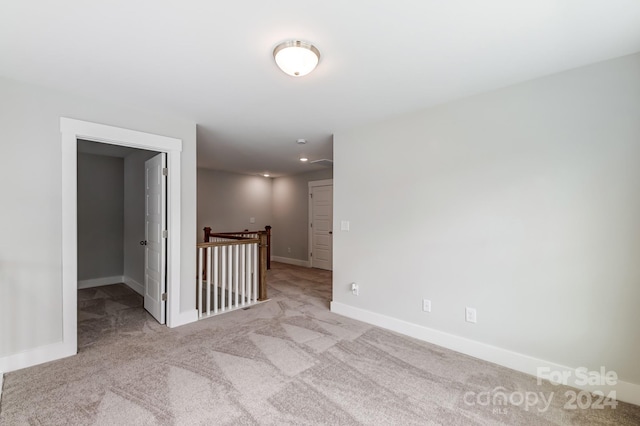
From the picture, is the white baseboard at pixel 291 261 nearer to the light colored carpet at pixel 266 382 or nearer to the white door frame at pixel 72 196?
the light colored carpet at pixel 266 382

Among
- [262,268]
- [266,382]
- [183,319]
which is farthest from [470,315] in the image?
[183,319]

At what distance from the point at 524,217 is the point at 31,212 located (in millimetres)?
4222

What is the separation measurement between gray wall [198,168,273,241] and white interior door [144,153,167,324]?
3.06 metres

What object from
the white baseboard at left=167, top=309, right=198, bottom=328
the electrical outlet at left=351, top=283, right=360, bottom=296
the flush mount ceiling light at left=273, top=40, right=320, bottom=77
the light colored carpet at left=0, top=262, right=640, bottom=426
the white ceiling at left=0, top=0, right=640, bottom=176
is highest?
the white ceiling at left=0, top=0, right=640, bottom=176

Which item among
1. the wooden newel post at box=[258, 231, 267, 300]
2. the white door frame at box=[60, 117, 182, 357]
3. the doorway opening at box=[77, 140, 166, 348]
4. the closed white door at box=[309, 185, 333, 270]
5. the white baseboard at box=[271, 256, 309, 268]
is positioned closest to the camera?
the white door frame at box=[60, 117, 182, 357]

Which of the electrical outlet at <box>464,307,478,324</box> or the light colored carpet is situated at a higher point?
the electrical outlet at <box>464,307,478,324</box>

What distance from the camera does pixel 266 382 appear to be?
2105 millimetres

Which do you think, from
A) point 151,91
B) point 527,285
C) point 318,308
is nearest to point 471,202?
point 527,285

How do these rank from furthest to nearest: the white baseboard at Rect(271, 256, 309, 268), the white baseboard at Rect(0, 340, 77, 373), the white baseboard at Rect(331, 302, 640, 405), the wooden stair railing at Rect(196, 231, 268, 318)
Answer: the white baseboard at Rect(271, 256, 309, 268)
the wooden stair railing at Rect(196, 231, 268, 318)
the white baseboard at Rect(0, 340, 77, 373)
the white baseboard at Rect(331, 302, 640, 405)

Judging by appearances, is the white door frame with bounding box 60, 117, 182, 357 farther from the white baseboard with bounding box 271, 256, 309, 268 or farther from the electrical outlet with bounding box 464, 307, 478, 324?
the white baseboard with bounding box 271, 256, 309, 268

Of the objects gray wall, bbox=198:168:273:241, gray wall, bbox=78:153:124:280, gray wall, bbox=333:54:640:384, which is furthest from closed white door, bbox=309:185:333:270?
gray wall, bbox=78:153:124:280

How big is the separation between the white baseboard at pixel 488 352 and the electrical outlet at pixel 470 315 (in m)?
0.19

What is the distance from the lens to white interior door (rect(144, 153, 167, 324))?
Result: 10.6ft

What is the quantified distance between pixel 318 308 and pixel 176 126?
9.70 feet
